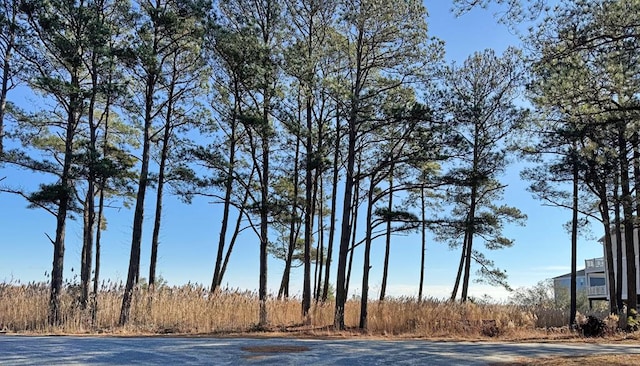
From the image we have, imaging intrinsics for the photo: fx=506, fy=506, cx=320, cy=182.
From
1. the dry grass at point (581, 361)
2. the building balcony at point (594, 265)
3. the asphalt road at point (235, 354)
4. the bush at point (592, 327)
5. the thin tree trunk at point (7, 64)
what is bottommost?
the bush at point (592, 327)

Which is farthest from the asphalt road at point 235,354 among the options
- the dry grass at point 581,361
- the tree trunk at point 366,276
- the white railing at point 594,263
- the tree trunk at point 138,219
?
the white railing at point 594,263

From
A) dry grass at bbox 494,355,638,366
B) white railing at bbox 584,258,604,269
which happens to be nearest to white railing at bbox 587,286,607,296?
white railing at bbox 584,258,604,269

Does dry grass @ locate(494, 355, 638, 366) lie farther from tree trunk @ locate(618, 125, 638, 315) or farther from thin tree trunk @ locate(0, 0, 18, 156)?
thin tree trunk @ locate(0, 0, 18, 156)

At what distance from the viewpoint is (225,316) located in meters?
13.8

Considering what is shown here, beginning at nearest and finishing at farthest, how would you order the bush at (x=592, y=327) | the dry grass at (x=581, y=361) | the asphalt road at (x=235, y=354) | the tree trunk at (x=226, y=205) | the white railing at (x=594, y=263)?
the asphalt road at (x=235, y=354) < the dry grass at (x=581, y=361) < the bush at (x=592, y=327) < the tree trunk at (x=226, y=205) < the white railing at (x=594, y=263)

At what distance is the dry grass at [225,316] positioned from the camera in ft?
40.8

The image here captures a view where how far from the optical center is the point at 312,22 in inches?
664

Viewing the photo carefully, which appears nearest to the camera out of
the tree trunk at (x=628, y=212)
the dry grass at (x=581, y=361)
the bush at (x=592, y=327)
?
the dry grass at (x=581, y=361)

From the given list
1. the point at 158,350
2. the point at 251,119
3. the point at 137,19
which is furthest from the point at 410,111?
the point at 158,350

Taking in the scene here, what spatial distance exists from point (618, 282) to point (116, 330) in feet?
52.3

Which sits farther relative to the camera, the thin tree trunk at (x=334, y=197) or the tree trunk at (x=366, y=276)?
the thin tree trunk at (x=334, y=197)

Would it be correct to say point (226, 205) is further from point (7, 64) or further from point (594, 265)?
point (594, 265)

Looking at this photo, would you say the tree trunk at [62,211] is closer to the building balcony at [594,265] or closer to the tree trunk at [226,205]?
the tree trunk at [226,205]

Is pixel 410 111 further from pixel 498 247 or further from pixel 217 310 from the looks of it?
pixel 498 247
